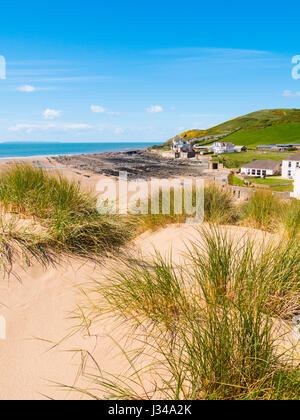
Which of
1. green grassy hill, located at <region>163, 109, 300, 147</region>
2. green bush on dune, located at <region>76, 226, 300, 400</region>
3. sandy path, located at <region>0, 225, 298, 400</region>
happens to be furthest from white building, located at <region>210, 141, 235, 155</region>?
A: green bush on dune, located at <region>76, 226, 300, 400</region>

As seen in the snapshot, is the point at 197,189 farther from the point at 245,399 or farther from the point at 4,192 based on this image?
the point at 245,399

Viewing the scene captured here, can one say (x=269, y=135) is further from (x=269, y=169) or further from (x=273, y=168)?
(x=269, y=169)

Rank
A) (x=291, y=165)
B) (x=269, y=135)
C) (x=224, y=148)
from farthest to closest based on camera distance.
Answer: (x=269, y=135), (x=224, y=148), (x=291, y=165)

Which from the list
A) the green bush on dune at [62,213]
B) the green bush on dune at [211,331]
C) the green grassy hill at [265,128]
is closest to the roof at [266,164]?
the green bush on dune at [62,213]

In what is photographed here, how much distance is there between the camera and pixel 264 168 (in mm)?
39250

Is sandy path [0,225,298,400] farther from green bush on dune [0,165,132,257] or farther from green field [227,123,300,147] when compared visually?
green field [227,123,300,147]

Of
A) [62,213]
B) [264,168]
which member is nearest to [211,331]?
[62,213]

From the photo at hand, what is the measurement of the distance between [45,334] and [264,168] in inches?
1625

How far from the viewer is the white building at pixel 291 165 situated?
33.7 m

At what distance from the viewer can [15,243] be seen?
3.84 m

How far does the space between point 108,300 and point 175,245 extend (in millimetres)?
2632

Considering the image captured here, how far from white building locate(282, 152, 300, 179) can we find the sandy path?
35811 mm

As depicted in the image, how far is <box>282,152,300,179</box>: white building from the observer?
33678mm
